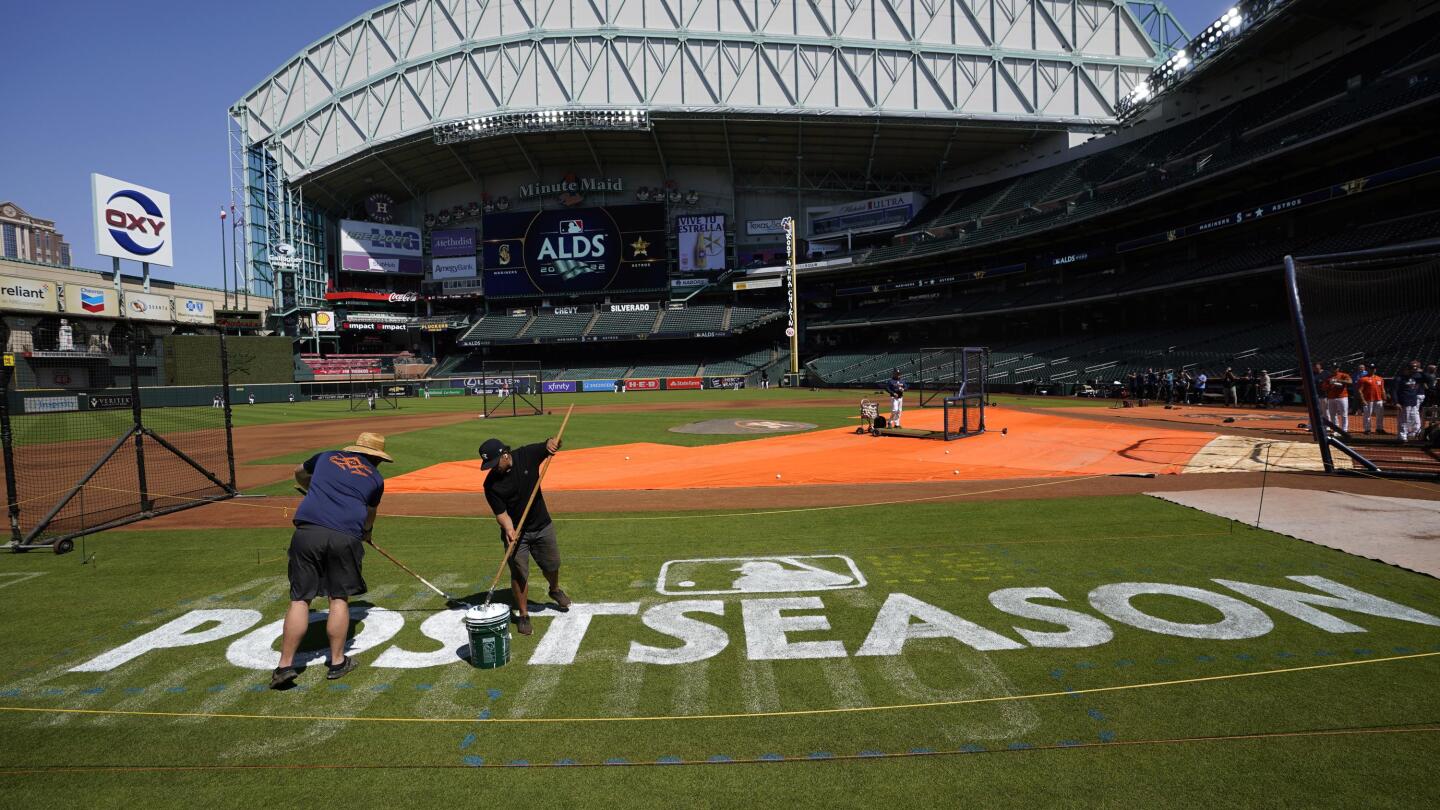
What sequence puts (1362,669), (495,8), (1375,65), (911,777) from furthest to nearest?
(495,8) → (1375,65) → (1362,669) → (911,777)

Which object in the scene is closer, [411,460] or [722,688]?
[722,688]

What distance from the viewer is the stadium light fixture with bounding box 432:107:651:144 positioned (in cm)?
5875

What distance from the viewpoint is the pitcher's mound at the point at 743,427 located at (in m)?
24.1

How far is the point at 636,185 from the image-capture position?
70.6 m

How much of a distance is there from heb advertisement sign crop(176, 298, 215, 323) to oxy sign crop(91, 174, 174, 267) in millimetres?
7271

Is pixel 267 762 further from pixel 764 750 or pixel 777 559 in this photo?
pixel 777 559

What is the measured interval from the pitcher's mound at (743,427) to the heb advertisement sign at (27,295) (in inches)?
2055

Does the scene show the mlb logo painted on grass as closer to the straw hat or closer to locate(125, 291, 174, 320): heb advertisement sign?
the straw hat

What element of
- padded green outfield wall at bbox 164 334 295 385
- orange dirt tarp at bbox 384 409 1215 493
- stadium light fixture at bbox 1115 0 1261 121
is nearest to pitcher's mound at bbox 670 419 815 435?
orange dirt tarp at bbox 384 409 1215 493

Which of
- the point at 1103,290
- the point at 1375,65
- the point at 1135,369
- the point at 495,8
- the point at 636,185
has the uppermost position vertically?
the point at 495,8

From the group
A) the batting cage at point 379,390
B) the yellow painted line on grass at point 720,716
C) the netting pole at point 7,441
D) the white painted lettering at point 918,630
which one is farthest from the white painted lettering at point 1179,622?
the batting cage at point 379,390

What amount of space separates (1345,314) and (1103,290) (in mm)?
29617

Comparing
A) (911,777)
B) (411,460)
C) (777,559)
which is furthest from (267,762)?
(411,460)

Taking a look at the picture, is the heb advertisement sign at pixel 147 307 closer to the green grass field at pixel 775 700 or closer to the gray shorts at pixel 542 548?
the green grass field at pixel 775 700
